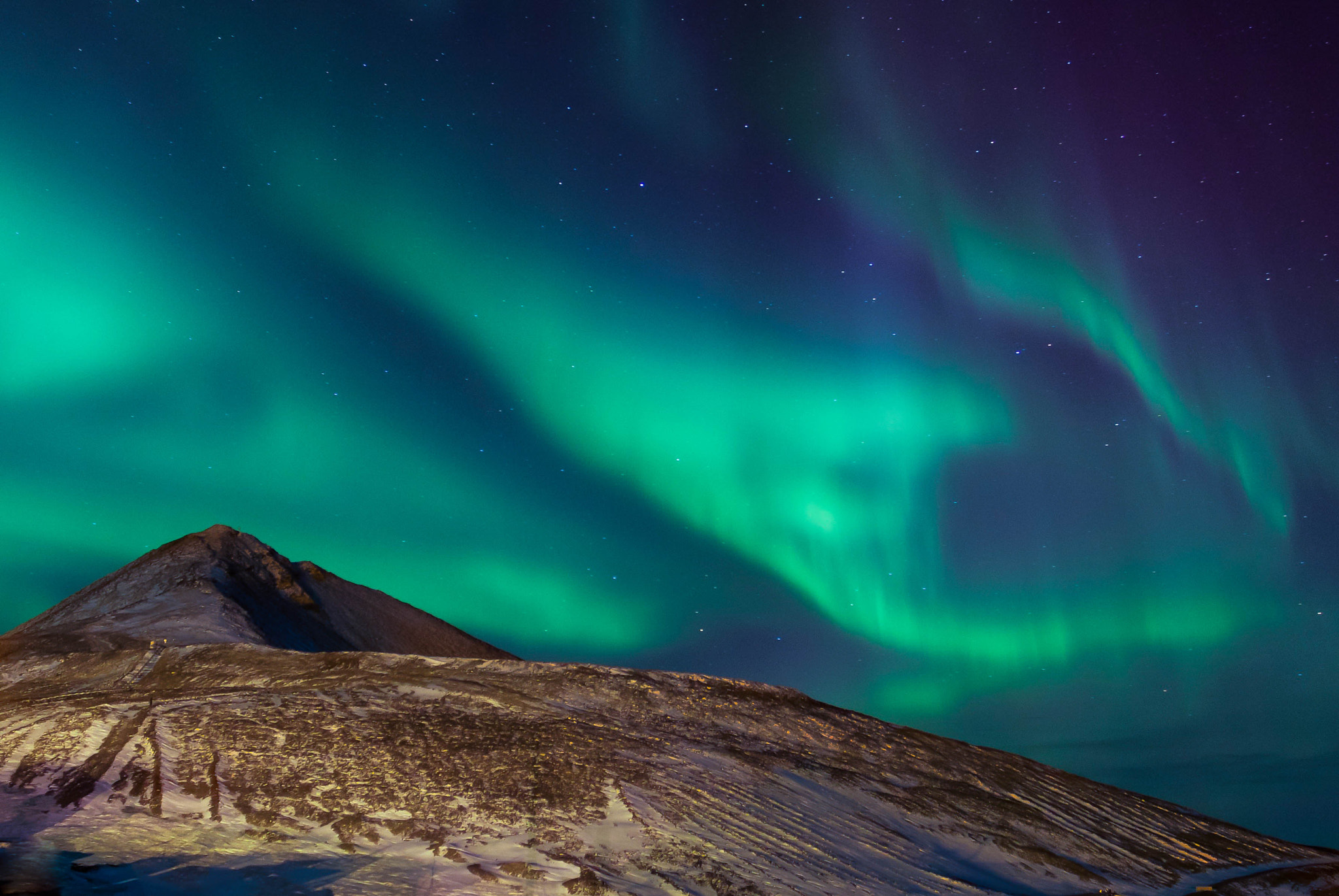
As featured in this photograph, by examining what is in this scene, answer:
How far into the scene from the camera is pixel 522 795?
517 inches

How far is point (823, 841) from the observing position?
1366 cm

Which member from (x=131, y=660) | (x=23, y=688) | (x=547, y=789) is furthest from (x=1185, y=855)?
(x=23, y=688)

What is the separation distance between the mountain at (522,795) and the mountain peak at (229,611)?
662 cm

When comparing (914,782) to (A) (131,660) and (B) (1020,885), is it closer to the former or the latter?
(B) (1020,885)

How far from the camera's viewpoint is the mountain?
33.2 feet

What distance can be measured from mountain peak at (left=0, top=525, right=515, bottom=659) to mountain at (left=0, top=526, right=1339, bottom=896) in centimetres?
662

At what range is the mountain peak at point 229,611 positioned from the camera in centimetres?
3300

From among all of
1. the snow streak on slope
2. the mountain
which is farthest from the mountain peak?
the snow streak on slope

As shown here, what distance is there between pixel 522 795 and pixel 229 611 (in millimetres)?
31188

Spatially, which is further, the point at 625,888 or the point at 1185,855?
the point at 1185,855

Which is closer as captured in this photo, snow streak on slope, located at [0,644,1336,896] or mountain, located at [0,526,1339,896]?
mountain, located at [0,526,1339,896]

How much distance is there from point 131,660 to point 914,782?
23751mm

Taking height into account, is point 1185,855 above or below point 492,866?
above

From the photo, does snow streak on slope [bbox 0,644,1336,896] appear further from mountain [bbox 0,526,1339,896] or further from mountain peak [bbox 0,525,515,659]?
mountain peak [bbox 0,525,515,659]
